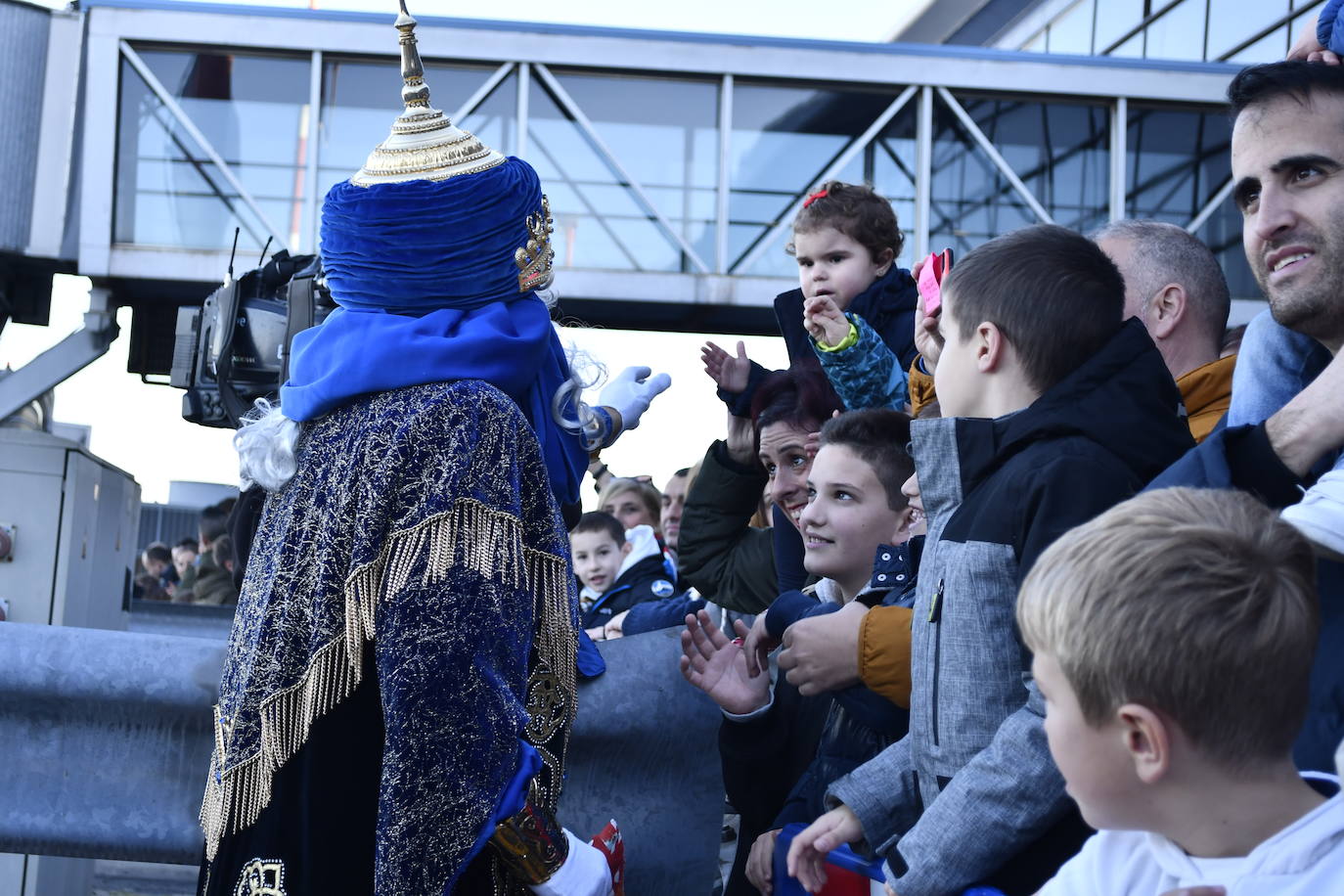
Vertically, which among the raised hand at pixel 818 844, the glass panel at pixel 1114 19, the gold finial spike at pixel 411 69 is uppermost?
the glass panel at pixel 1114 19

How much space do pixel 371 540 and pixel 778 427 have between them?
1.73 metres

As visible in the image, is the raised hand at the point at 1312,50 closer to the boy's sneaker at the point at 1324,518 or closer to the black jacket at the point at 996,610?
the black jacket at the point at 996,610

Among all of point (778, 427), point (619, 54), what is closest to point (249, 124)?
point (619, 54)

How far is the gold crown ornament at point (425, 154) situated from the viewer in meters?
2.40

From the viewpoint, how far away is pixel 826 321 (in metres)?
3.42

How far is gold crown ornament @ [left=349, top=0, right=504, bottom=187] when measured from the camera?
240cm

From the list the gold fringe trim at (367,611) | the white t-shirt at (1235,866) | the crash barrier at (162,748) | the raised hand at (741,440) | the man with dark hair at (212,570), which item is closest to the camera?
the white t-shirt at (1235,866)

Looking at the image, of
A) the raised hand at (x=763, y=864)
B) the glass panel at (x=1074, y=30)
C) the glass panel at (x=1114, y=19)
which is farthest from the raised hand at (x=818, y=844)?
the glass panel at (x=1074, y=30)

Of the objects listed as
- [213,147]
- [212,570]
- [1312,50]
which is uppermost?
[213,147]

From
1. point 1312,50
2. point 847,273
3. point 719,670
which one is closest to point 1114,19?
point 847,273

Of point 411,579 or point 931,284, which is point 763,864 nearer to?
point 411,579

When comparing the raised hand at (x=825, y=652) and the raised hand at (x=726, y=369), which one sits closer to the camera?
the raised hand at (x=825, y=652)

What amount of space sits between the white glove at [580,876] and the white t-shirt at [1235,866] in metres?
0.93

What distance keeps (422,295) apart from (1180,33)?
1649 cm
